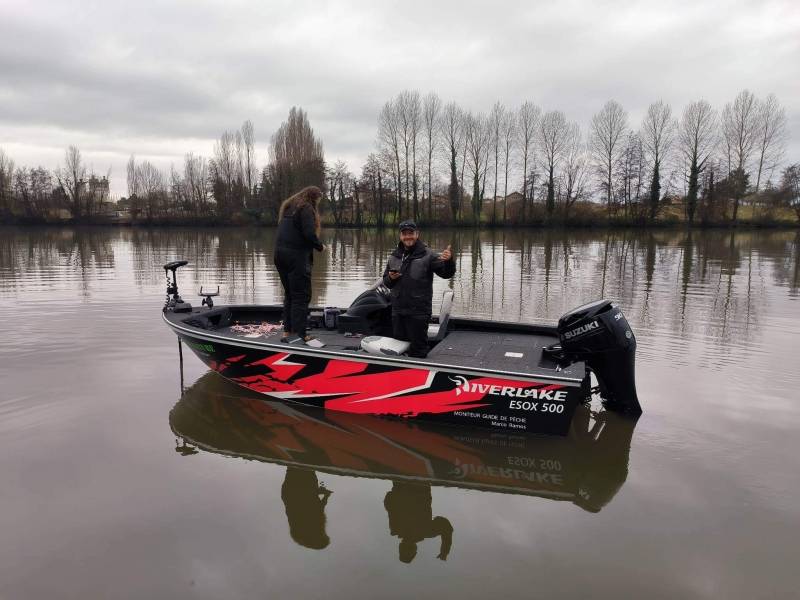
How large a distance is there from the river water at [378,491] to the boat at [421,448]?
2 centimetres

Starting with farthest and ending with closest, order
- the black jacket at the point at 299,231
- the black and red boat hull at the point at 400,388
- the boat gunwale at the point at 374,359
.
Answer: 1. the black jacket at the point at 299,231
2. the black and red boat hull at the point at 400,388
3. the boat gunwale at the point at 374,359

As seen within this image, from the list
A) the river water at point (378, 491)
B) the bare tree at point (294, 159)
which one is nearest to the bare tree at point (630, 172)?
the bare tree at point (294, 159)

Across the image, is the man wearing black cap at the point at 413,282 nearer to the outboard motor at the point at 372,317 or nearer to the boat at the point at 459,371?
the boat at the point at 459,371

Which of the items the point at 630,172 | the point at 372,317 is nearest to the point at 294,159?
the point at 630,172

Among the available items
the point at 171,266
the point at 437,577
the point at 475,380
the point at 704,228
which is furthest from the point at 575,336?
the point at 704,228

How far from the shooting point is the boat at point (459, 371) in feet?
13.1

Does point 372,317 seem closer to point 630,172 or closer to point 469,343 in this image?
point 469,343

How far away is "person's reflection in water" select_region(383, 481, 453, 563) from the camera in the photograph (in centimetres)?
290

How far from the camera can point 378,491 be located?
3477mm

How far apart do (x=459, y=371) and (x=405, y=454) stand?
758 millimetres

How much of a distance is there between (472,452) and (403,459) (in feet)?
1.80

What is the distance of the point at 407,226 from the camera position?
453 centimetres

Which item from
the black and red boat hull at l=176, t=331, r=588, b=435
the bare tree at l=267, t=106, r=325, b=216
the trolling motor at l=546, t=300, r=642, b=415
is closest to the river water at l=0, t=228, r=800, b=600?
the black and red boat hull at l=176, t=331, r=588, b=435

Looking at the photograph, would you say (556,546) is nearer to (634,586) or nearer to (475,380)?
(634,586)
